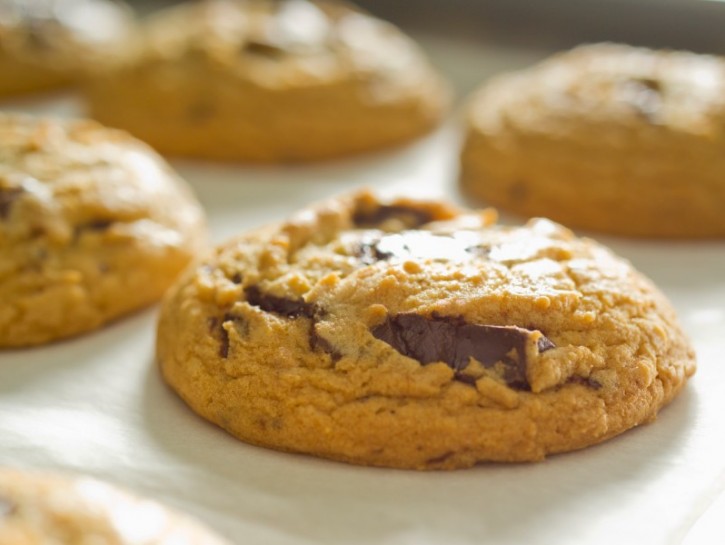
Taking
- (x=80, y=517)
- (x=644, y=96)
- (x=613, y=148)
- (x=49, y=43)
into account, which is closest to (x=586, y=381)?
(x=80, y=517)

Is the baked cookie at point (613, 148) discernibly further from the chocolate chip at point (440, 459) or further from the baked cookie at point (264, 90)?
the chocolate chip at point (440, 459)

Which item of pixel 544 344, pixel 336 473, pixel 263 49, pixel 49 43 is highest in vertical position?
pixel 544 344

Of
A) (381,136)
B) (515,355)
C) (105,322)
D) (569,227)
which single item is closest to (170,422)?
(105,322)

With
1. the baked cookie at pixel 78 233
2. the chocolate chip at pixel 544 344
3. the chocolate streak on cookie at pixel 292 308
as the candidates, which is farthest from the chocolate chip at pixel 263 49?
the chocolate chip at pixel 544 344

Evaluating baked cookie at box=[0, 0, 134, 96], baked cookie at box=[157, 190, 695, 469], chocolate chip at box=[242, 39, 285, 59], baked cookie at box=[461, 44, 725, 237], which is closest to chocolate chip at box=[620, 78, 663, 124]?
baked cookie at box=[461, 44, 725, 237]

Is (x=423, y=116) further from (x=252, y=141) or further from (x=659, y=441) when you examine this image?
(x=659, y=441)

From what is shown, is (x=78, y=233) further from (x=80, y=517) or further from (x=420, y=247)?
(x=80, y=517)

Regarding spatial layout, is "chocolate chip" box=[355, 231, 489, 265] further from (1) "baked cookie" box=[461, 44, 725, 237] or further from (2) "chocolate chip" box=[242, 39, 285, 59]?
(2) "chocolate chip" box=[242, 39, 285, 59]
